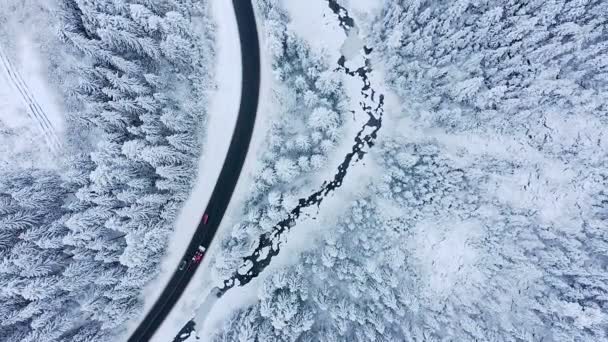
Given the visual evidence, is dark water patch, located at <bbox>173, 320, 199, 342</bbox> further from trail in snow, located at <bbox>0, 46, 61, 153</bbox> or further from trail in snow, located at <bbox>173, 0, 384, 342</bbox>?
trail in snow, located at <bbox>0, 46, 61, 153</bbox>

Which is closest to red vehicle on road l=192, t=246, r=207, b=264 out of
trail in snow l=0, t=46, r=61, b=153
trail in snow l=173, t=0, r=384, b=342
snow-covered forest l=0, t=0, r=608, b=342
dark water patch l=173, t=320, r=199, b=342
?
snow-covered forest l=0, t=0, r=608, b=342

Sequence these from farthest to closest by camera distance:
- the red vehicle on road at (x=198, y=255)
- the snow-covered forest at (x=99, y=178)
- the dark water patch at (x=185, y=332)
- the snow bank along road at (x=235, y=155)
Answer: the red vehicle on road at (x=198, y=255), the snow bank along road at (x=235, y=155), the dark water patch at (x=185, y=332), the snow-covered forest at (x=99, y=178)

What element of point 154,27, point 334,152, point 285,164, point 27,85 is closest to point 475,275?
point 334,152

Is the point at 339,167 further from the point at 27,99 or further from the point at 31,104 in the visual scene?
the point at 27,99

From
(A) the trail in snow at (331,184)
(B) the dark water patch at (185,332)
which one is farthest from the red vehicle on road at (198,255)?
(B) the dark water patch at (185,332)

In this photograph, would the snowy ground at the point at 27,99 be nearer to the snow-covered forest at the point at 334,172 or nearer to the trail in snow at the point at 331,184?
the snow-covered forest at the point at 334,172
